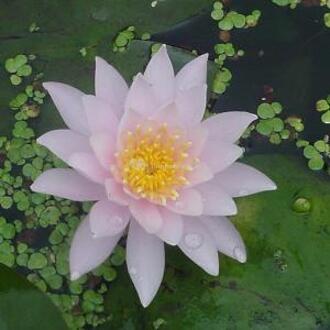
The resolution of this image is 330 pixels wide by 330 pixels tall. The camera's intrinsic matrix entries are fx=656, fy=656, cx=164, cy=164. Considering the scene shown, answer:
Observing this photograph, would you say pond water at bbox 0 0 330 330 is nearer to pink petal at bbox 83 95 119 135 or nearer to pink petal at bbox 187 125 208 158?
pink petal at bbox 187 125 208 158

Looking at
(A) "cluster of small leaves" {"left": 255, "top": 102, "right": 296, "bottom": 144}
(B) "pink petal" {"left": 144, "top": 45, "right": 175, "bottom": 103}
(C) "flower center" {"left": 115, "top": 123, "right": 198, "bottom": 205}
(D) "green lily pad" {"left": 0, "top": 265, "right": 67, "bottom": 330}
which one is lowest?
(D) "green lily pad" {"left": 0, "top": 265, "right": 67, "bottom": 330}

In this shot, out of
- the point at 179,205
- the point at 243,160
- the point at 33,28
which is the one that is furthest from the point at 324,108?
the point at 33,28

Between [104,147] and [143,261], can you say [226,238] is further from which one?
[104,147]

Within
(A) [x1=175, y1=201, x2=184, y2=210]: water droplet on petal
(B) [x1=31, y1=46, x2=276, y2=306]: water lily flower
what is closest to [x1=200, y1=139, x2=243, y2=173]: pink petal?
(B) [x1=31, y1=46, x2=276, y2=306]: water lily flower

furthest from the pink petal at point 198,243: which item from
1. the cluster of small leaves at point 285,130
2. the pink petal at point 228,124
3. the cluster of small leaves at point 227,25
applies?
the cluster of small leaves at point 227,25

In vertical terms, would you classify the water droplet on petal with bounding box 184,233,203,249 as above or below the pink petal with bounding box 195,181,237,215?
below

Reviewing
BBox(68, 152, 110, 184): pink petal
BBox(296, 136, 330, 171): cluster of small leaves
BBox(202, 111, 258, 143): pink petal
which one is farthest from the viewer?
BBox(296, 136, 330, 171): cluster of small leaves
